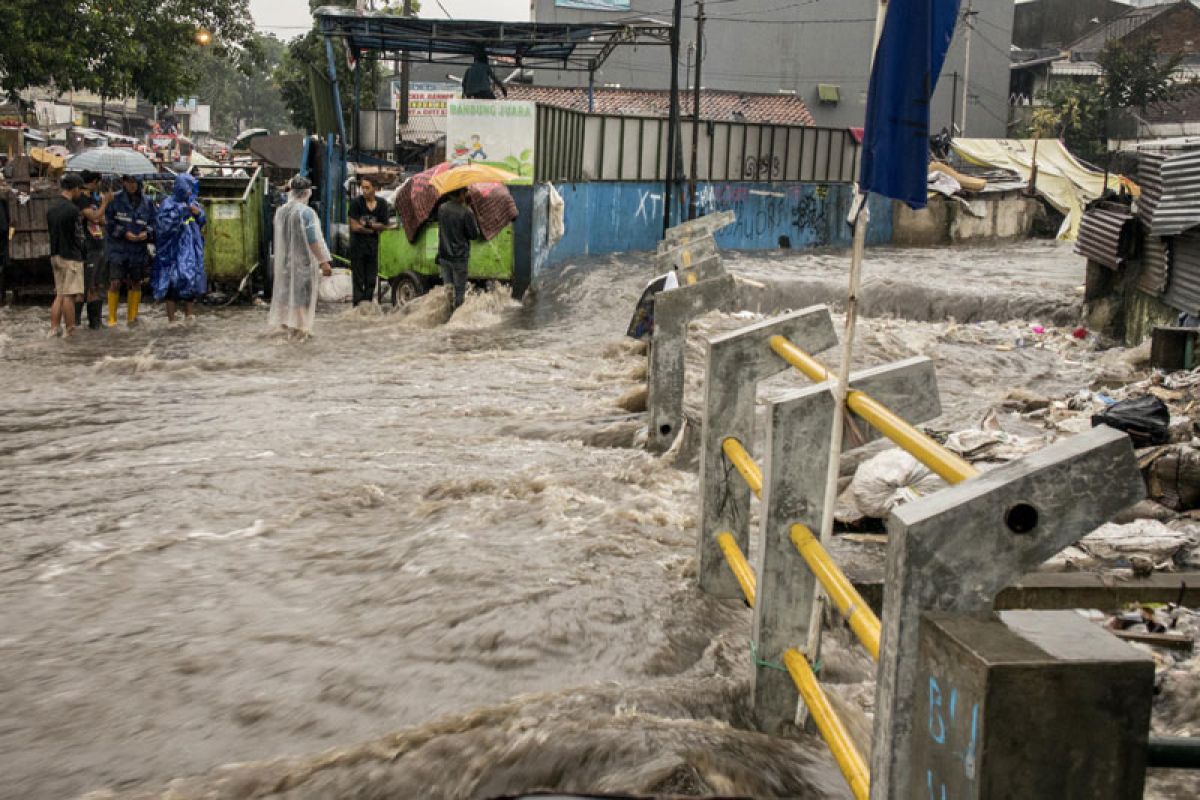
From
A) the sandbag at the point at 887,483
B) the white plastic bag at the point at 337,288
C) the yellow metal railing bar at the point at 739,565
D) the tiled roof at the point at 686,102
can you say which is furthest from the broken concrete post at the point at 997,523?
the tiled roof at the point at 686,102

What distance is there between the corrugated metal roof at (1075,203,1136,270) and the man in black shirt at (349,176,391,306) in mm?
8349

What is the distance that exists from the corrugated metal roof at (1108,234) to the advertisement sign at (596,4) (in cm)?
3406

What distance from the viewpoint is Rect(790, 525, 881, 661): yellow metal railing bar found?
8.25ft

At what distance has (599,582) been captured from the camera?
17.0 ft

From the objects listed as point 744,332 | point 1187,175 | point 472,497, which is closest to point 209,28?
point 1187,175

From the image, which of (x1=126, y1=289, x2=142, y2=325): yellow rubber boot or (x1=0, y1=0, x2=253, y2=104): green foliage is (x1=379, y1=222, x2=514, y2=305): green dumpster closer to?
(x1=126, y1=289, x2=142, y2=325): yellow rubber boot

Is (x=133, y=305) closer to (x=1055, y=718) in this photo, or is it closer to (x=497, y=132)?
(x=497, y=132)

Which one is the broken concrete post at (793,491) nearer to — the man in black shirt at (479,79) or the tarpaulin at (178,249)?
the tarpaulin at (178,249)

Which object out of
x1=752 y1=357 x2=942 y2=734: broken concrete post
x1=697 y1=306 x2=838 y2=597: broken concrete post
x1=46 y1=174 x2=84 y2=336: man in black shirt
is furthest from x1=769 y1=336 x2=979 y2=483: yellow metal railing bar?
x1=46 y1=174 x2=84 y2=336: man in black shirt

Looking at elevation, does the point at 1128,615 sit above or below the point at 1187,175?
below

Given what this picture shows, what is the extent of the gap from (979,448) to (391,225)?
956 centimetres

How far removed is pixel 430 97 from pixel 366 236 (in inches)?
1215

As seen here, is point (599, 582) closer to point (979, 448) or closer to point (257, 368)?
point (979, 448)

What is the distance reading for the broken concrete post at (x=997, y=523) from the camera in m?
2.05
